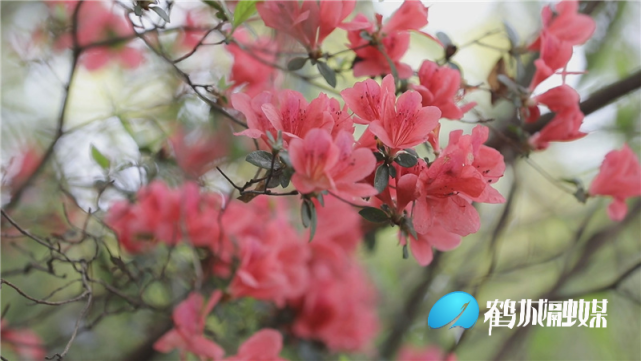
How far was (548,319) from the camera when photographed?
87cm

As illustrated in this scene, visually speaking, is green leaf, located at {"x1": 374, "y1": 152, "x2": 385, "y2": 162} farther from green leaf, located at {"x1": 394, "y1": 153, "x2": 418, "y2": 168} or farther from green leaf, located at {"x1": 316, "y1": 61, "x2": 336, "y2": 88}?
green leaf, located at {"x1": 316, "y1": 61, "x2": 336, "y2": 88}

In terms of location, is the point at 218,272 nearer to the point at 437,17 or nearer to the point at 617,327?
the point at 437,17

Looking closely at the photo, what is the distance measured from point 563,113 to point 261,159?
34 centimetres

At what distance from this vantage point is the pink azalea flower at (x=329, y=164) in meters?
0.38

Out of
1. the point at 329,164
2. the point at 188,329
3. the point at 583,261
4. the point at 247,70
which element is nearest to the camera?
the point at 329,164

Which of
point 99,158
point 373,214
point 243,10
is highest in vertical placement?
point 99,158

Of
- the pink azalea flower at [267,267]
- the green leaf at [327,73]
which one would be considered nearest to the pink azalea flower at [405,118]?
the green leaf at [327,73]

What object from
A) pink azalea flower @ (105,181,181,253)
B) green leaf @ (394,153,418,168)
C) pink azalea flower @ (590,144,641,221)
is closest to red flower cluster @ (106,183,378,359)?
pink azalea flower @ (105,181,181,253)

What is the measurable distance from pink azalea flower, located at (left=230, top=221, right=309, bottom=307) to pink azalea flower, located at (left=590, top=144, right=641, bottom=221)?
0.39m

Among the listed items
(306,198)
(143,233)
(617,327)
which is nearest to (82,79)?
(143,233)

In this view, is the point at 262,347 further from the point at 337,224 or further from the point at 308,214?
the point at 337,224

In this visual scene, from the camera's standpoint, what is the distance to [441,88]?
51cm

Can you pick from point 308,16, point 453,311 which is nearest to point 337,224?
point 453,311

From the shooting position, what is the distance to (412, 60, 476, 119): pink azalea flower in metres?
0.50
